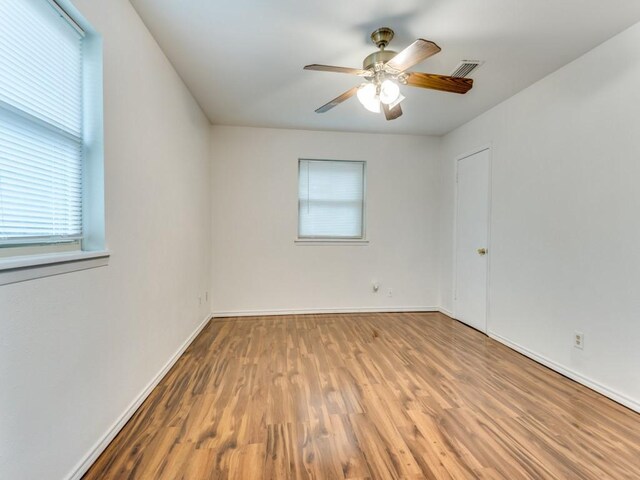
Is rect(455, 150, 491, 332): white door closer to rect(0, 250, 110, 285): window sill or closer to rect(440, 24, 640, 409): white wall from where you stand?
rect(440, 24, 640, 409): white wall

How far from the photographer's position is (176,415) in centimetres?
183

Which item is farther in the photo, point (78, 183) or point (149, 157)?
point (149, 157)

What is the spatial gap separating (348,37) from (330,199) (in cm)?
229

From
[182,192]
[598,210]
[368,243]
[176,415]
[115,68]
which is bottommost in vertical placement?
[176,415]

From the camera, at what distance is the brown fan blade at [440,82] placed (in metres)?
1.96

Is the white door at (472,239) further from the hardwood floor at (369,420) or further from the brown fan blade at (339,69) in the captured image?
the brown fan blade at (339,69)

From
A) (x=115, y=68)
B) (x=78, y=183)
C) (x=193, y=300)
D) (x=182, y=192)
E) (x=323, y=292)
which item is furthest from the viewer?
(x=323, y=292)

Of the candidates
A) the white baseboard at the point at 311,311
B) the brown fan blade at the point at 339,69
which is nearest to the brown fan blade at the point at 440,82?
the brown fan blade at the point at 339,69

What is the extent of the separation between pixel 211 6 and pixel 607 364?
140 inches

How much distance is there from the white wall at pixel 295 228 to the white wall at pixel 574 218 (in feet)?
3.81

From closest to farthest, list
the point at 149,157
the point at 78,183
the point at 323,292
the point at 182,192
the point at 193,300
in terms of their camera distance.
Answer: the point at 78,183
the point at 149,157
the point at 182,192
the point at 193,300
the point at 323,292

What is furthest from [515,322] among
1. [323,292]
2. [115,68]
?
[115,68]

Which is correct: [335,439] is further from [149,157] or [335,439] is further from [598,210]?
[598,210]

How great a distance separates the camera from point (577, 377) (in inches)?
90.4
